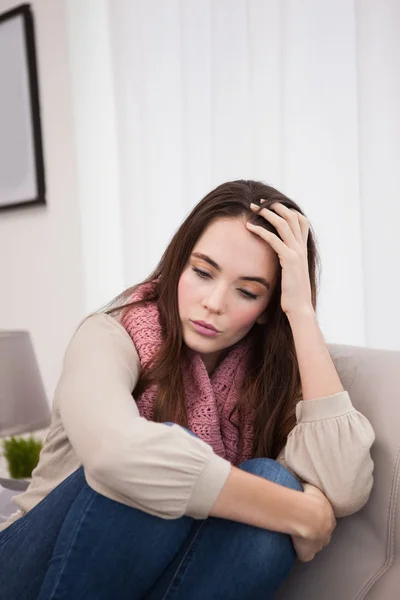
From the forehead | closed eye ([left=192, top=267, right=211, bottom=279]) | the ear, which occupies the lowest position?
the ear

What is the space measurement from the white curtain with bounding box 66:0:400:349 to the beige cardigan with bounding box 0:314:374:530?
60 centimetres

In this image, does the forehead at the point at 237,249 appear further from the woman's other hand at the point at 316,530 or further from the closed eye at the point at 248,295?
the woman's other hand at the point at 316,530

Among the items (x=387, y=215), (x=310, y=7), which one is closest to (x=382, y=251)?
(x=387, y=215)

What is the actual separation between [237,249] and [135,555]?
20.7 inches

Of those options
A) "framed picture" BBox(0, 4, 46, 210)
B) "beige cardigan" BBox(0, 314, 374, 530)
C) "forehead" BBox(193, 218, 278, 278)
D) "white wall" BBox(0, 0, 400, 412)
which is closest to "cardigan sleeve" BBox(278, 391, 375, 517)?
"beige cardigan" BBox(0, 314, 374, 530)

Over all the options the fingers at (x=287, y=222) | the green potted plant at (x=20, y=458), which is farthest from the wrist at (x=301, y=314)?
the green potted plant at (x=20, y=458)

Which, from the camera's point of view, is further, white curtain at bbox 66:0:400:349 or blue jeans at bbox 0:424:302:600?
white curtain at bbox 66:0:400:349

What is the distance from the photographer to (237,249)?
1.12 m

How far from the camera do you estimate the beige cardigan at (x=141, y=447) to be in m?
0.86

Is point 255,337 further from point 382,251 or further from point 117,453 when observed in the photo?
point 117,453

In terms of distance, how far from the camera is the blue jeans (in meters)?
Answer: 0.89

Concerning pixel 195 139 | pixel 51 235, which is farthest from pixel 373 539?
pixel 51 235

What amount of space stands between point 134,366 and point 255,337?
34 cm

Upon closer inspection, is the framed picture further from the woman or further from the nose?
the nose
